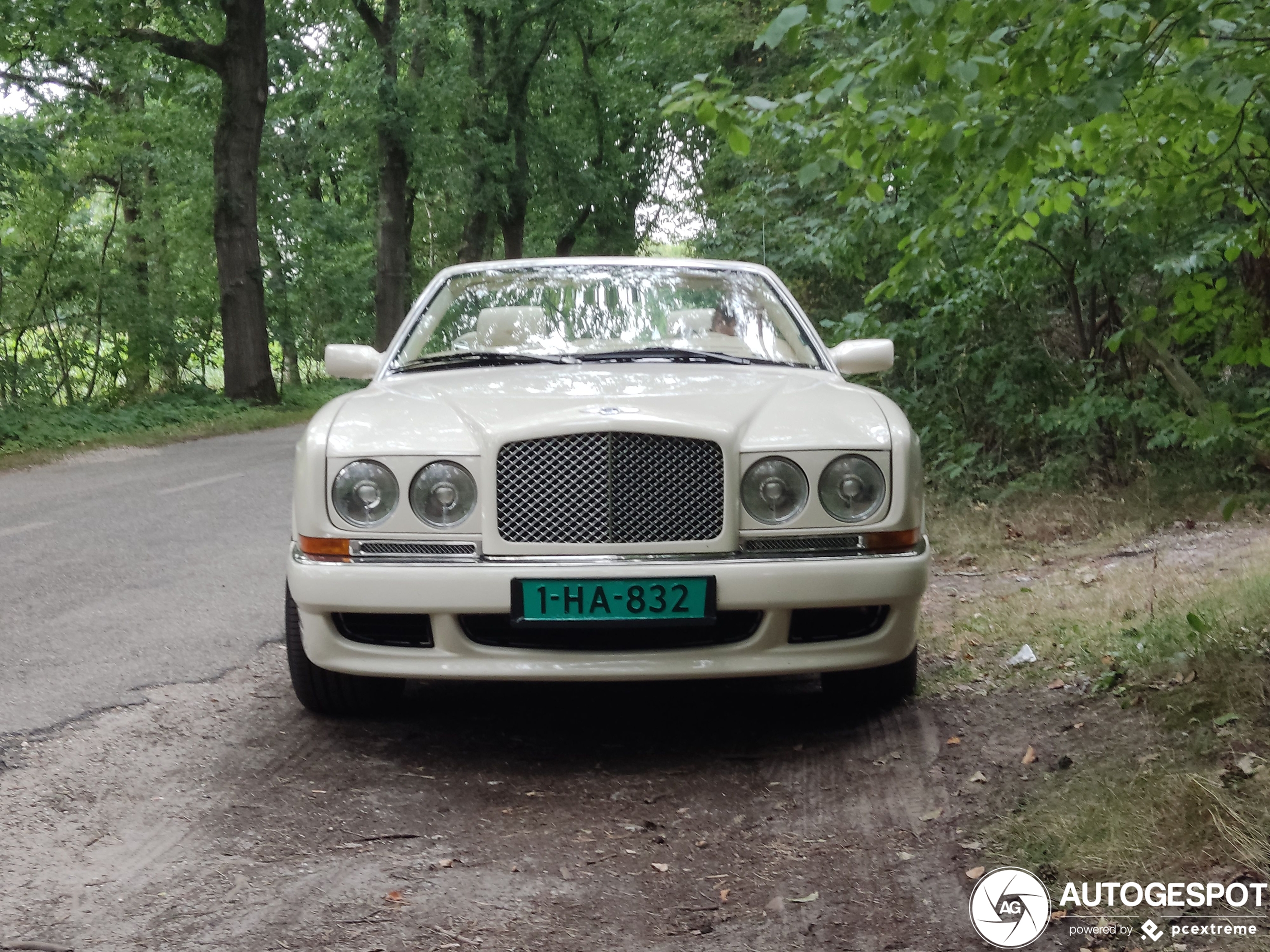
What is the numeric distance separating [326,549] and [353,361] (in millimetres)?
1319

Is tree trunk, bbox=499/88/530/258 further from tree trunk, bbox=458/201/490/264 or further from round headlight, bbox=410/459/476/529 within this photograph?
round headlight, bbox=410/459/476/529

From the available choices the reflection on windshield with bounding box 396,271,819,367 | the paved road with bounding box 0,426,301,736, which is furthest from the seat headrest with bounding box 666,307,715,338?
the paved road with bounding box 0,426,301,736

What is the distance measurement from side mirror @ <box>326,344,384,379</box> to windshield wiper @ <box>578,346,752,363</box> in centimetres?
85

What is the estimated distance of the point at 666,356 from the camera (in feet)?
15.1

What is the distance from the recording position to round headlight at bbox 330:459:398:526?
3.71 m

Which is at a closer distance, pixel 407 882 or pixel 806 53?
pixel 407 882

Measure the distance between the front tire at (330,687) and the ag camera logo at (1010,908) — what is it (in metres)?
1.99

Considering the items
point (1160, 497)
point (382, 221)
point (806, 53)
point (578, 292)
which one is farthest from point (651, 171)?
point (578, 292)

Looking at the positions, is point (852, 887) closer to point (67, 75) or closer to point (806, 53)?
point (806, 53)

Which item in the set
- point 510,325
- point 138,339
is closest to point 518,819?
point 510,325

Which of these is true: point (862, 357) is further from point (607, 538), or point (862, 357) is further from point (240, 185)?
point (240, 185)

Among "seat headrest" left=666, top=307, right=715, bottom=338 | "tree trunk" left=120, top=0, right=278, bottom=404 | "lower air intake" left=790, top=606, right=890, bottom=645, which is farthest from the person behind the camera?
"tree trunk" left=120, top=0, right=278, bottom=404

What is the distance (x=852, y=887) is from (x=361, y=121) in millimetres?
24474

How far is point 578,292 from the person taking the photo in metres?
5.04
